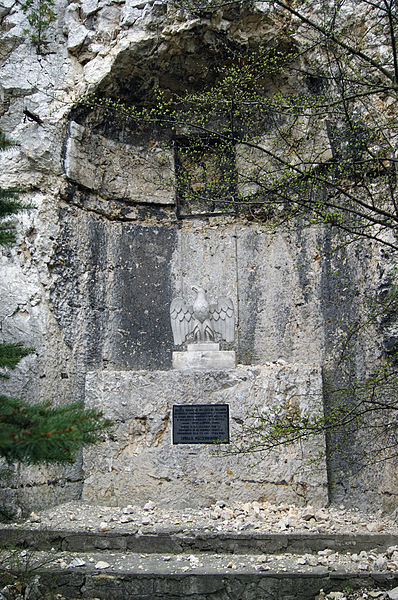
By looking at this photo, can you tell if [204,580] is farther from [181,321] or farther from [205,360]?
[181,321]

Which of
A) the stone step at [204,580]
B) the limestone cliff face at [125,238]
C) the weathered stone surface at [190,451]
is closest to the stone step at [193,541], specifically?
the stone step at [204,580]

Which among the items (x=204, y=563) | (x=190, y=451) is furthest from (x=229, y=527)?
(x=190, y=451)

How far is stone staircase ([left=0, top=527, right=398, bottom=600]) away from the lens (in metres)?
4.64

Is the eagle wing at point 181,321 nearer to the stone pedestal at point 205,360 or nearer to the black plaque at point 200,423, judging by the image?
the stone pedestal at point 205,360

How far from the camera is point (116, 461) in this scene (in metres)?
6.75

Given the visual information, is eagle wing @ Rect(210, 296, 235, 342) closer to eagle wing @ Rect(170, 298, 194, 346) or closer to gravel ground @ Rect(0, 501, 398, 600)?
eagle wing @ Rect(170, 298, 194, 346)

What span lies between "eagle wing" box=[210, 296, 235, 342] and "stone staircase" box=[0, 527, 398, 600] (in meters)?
2.47

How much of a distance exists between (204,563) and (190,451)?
1.64m

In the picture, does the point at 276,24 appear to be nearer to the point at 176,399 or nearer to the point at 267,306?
the point at 267,306

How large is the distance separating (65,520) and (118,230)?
423 cm

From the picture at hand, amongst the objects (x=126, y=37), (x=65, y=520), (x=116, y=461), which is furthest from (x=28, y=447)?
(x=126, y=37)

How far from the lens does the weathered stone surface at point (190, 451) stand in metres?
6.47

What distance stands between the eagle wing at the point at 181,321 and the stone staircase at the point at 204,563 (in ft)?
7.93

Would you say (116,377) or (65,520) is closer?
(65,520)
